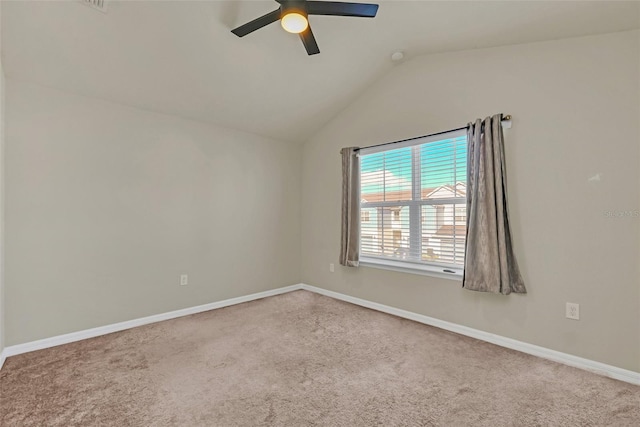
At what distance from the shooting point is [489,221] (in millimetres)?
2629

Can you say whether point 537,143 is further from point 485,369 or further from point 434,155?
point 485,369

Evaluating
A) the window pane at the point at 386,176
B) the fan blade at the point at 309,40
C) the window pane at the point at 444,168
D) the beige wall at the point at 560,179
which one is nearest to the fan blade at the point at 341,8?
the fan blade at the point at 309,40

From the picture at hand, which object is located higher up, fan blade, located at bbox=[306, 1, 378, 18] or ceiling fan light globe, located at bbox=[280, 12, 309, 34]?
fan blade, located at bbox=[306, 1, 378, 18]

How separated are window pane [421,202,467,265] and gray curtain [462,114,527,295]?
279 millimetres

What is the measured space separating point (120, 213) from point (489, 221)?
11.4ft

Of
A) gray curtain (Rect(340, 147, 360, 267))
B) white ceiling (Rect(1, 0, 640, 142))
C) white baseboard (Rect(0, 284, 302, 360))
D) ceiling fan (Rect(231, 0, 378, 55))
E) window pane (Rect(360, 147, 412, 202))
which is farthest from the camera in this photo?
gray curtain (Rect(340, 147, 360, 267))

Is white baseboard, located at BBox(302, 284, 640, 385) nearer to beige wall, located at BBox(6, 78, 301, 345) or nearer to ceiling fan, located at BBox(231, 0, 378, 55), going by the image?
beige wall, located at BBox(6, 78, 301, 345)

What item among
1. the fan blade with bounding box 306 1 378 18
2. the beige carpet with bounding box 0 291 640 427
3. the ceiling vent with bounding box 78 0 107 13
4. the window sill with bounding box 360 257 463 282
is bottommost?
the beige carpet with bounding box 0 291 640 427

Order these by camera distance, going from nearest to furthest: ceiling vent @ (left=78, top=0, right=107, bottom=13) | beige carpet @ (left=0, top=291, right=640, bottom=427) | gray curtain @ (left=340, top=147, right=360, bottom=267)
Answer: beige carpet @ (left=0, top=291, right=640, bottom=427), ceiling vent @ (left=78, top=0, right=107, bottom=13), gray curtain @ (left=340, top=147, right=360, bottom=267)

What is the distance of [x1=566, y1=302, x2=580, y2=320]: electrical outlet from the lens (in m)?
2.33

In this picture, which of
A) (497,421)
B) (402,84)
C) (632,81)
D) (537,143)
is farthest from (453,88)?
(497,421)

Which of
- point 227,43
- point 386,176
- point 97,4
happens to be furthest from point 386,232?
point 97,4

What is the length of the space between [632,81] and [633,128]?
339mm

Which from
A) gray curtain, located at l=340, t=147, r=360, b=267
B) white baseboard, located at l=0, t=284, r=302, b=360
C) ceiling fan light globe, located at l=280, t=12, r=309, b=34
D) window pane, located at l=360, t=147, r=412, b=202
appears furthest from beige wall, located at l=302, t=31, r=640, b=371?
white baseboard, located at l=0, t=284, r=302, b=360
